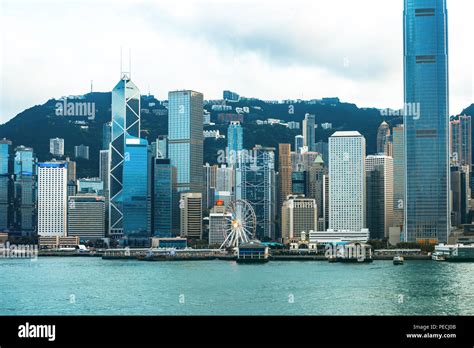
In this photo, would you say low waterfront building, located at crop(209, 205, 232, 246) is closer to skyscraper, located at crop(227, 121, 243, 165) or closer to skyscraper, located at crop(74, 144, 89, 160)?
skyscraper, located at crop(227, 121, 243, 165)

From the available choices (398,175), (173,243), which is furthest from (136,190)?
(398,175)

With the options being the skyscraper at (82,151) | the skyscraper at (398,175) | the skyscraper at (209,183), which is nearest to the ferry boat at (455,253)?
the skyscraper at (398,175)

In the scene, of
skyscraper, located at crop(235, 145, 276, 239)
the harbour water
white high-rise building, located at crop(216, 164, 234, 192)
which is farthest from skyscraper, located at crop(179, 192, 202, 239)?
the harbour water

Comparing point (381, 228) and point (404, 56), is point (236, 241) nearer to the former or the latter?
point (381, 228)

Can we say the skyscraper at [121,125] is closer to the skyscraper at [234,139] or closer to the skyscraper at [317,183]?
the skyscraper at [234,139]

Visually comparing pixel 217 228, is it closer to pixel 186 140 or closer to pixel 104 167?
pixel 186 140
